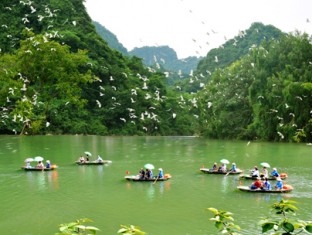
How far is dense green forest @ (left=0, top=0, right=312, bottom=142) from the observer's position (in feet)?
179

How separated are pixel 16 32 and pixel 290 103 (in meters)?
50.3

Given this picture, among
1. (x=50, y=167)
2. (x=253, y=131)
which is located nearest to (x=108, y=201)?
(x=50, y=167)

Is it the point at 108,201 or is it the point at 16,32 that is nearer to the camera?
the point at 108,201

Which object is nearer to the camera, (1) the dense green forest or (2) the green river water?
(2) the green river water

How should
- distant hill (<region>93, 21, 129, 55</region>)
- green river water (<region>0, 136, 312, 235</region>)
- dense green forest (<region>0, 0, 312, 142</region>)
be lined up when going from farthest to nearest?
distant hill (<region>93, 21, 129, 55</region>), dense green forest (<region>0, 0, 312, 142</region>), green river water (<region>0, 136, 312, 235</region>)

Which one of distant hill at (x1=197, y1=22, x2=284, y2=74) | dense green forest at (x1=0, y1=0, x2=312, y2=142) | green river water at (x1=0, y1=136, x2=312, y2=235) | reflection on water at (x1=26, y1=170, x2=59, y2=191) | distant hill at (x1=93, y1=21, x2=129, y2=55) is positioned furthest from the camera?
distant hill at (x1=93, y1=21, x2=129, y2=55)

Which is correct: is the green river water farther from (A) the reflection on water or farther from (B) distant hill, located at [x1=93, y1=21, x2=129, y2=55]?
(B) distant hill, located at [x1=93, y1=21, x2=129, y2=55]

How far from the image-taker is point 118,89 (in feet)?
271

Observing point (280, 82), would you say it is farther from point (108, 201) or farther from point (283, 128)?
point (108, 201)

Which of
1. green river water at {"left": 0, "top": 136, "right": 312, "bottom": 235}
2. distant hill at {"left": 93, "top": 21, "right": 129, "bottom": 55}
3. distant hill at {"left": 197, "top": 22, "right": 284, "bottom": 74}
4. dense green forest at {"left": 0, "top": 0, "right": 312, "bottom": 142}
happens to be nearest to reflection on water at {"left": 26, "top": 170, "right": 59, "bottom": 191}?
green river water at {"left": 0, "top": 136, "right": 312, "bottom": 235}

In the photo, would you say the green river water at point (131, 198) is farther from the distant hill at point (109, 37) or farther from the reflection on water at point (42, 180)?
the distant hill at point (109, 37)

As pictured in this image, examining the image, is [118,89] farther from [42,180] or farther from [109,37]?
[109,37]

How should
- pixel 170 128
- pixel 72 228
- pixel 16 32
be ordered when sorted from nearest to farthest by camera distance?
pixel 72 228, pixel 16 32, pixel 170 128

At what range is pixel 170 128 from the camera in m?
92.9
